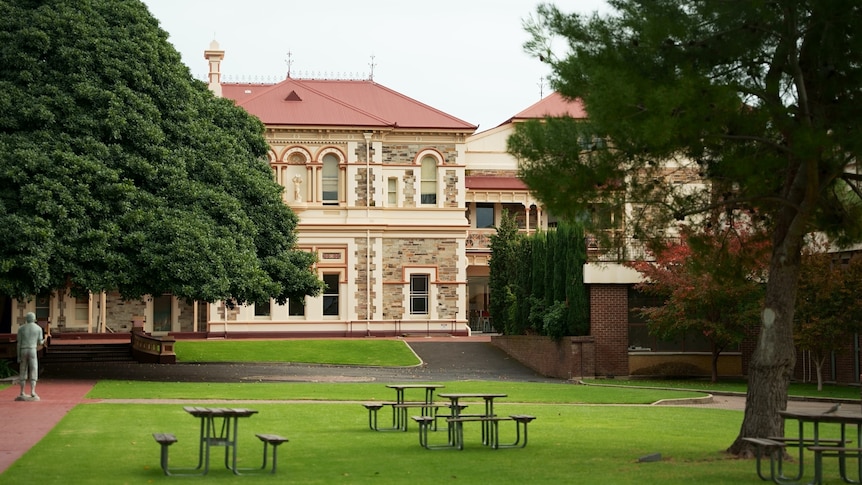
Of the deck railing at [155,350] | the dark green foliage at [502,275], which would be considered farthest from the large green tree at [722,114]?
the dark green foliage at [502,275]

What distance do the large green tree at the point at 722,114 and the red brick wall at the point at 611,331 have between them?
20496mm

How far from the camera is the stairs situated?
3738cm

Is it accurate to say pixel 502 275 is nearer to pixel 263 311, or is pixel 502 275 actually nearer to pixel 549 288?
pixel 549 288

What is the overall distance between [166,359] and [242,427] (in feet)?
63.7

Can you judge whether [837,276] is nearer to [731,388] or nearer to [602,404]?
[731,388]

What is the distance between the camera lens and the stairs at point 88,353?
37.4 meters

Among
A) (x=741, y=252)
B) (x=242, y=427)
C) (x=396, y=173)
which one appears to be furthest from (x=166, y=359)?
(x=741, y=252)

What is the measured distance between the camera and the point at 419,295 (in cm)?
4994

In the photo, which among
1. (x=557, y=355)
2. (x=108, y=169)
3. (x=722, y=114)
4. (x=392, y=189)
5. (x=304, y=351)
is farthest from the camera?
(x=392, y=189)

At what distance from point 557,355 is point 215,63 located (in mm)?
22424

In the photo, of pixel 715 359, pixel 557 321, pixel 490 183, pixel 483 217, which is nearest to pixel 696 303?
pixel 715 359

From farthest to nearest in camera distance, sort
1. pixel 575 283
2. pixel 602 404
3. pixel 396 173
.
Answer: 1. pixel 396 173
2. pixel 575 283
3. pixel 602 404

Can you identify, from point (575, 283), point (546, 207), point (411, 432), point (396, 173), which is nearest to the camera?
point (546, 207)

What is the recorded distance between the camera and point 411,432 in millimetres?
18484
